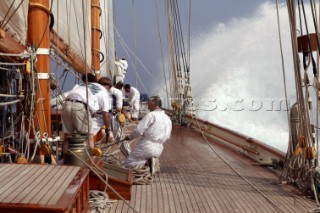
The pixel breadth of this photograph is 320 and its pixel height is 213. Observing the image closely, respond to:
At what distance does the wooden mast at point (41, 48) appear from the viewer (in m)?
3.43

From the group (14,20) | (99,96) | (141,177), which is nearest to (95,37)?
(99,96)

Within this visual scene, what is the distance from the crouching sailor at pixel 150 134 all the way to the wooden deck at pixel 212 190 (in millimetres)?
275

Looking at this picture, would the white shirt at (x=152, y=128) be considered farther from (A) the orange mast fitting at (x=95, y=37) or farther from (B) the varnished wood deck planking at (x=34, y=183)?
(A) the orange mast fitting at (x=95, y=37)

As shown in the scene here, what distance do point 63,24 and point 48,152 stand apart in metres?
2.59

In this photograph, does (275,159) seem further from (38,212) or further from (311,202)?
(38,212)

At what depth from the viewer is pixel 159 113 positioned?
12.3 feet

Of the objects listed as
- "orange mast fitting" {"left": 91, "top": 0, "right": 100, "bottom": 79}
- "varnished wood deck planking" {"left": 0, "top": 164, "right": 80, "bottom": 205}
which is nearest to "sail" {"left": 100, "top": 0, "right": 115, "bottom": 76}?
"orange mast fitting" {"left": 91, "top": 0, "right": 100, "bottom": 79}

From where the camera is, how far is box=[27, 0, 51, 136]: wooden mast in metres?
3.43

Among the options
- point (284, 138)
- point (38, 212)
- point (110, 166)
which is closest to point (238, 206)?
point (110, 166)

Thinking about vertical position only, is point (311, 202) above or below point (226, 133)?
below

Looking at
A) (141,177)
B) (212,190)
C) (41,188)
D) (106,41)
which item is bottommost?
(212,190)

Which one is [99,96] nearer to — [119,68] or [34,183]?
[34,183]

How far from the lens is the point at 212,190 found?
3.52 m

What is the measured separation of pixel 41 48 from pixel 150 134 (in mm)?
1270
